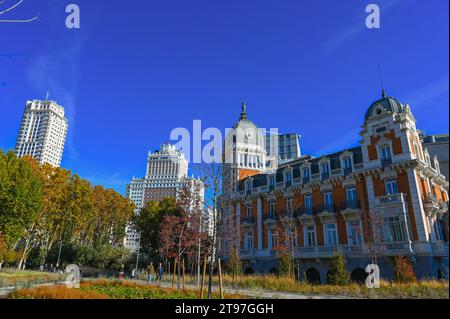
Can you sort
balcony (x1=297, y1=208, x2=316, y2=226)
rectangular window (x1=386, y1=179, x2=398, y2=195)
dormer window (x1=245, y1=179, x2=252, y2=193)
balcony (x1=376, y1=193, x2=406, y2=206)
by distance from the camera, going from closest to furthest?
balcony (x1=376, y1=193, x2=406, y2=206) < rectangular window (x1=386, y1=179, x2=398, y2=195) < balcony (x1=297, y1=208, x2=316, y2=226) < dormer window (x1=245, y1=179, x2=252, y2=193)

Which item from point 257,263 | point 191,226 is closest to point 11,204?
point 191,226

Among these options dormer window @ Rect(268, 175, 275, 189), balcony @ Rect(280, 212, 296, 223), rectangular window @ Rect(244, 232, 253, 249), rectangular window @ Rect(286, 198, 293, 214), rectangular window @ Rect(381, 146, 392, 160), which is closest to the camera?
rectangular window @ Rect(381, 146, 392, 160)

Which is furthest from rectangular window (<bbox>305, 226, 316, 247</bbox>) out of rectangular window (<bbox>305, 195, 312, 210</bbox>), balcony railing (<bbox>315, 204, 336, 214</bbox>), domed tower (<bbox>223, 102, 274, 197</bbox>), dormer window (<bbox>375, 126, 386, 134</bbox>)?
domed tower (<bbox>223, 102, 274, 197</bbox>)

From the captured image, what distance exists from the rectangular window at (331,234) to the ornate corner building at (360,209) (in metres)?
0.10

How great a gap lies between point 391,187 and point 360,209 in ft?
10.7

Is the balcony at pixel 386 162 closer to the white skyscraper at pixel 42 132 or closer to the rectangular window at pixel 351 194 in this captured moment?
the rectangular window at pixel 351 194

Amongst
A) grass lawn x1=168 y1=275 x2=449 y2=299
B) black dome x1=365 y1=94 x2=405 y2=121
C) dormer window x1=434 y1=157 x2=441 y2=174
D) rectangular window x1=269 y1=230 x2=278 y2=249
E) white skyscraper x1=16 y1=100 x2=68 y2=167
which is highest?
white skyscraper x1=16 y1=100 x2=68 y2=167

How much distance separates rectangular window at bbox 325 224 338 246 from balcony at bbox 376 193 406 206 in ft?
16.4

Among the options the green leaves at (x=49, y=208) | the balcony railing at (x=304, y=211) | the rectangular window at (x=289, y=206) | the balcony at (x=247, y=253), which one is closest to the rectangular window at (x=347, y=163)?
the balcony railing at (x=304, y=211)

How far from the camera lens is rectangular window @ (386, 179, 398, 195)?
25378mm

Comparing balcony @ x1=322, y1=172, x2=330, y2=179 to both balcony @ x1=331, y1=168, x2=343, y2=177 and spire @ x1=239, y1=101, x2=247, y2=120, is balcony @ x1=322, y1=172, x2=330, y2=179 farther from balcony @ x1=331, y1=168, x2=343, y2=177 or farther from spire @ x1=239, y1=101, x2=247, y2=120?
spire @ x1=239, y1=101, x2=247, y2=120

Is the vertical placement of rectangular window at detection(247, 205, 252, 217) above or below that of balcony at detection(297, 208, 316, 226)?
above
